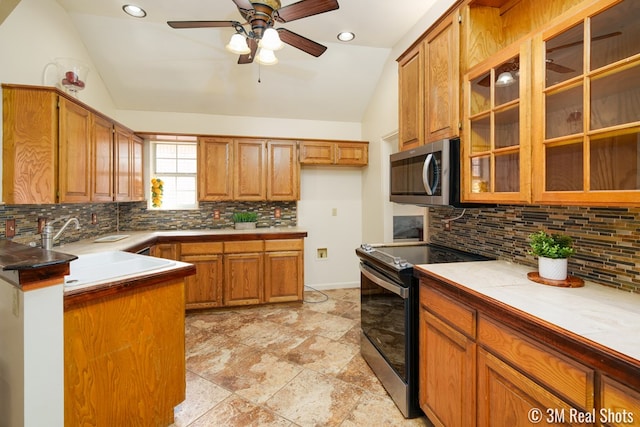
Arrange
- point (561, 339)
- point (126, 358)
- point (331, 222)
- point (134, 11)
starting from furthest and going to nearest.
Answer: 1. point (331, 222)
2. point (134, 11)
3. point (126, 358)
4. point (561, 339)

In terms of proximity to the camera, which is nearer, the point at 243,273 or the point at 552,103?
the point at 552,103

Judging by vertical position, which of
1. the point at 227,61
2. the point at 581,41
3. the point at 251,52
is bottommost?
the point at 581,41

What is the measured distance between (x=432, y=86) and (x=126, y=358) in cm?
247

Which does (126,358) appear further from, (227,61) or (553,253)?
(227,61)

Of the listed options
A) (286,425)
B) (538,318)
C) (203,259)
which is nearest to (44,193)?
(203,259)

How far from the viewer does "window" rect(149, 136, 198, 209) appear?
384 centimetres

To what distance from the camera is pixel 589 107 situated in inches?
42.3

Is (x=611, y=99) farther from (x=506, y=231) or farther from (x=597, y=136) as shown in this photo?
(x=506, y=231)

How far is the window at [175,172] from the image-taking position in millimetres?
3836

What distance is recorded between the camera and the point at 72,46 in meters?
2.70

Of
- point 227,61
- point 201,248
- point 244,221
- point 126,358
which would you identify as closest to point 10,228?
point 126,358

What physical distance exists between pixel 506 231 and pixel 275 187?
271 centimetres

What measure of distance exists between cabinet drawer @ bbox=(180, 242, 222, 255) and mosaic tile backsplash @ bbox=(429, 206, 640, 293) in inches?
103

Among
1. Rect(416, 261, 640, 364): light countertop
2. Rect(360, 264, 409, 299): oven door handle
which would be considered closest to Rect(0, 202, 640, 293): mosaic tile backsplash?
Rect(416, 261, 640, 364): light countertop
